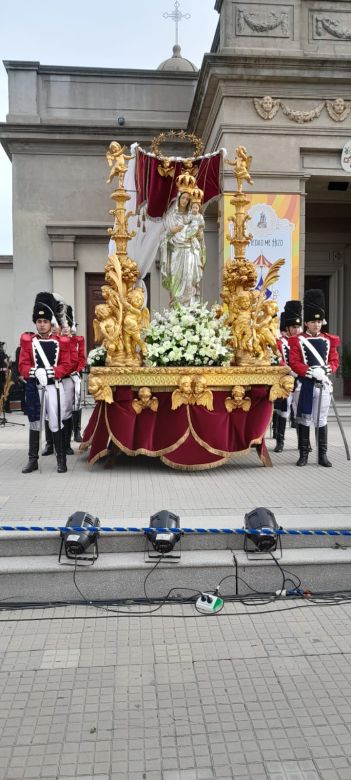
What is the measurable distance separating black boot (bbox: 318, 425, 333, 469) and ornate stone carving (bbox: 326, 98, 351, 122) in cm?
773

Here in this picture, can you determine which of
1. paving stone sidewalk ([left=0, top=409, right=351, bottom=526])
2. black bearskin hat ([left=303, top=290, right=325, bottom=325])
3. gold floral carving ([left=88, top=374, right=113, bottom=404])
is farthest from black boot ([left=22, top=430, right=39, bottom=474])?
A: black bearskin hat ([left=303, top=290, right=325, bottom=325])

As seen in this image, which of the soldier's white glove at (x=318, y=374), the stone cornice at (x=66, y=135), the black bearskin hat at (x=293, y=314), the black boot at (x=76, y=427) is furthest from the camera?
the stone cornice at (x=66, y=135)

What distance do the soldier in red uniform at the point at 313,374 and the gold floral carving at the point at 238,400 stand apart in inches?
36.5

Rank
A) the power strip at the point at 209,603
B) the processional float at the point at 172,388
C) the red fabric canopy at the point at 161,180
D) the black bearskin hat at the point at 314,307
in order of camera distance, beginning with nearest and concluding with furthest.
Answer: the power strip at the point at 209,603, the processional float at the point at 172,388, the black bearskin hat at the point at 314,307, the red fabric canopy at the point at 161,180

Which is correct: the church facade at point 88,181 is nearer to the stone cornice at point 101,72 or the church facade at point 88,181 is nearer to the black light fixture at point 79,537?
the stone cornice at point 101,72

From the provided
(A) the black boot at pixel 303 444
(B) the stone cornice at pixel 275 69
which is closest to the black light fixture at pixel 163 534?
(A) the black boot at pixel 303 444

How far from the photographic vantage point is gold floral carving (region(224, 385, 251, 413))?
6.86m

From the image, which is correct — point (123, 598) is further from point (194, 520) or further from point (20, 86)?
point (20, 86)

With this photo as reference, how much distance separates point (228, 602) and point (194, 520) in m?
0.77

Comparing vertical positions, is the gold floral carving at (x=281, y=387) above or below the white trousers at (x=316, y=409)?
above

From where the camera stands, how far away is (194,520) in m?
4.73

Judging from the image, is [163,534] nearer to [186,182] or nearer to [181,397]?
[181,397]

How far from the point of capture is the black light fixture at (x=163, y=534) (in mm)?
4160

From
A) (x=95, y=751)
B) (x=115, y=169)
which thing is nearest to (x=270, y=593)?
(x=95, y=751)
